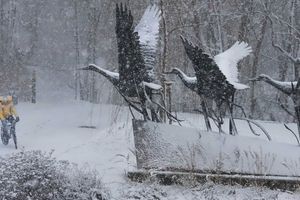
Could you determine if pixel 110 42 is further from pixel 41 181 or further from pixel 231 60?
pixel 41 181

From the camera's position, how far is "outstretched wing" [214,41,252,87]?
8.68m

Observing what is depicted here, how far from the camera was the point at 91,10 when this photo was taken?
101 feet

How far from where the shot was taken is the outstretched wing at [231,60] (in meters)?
8.68

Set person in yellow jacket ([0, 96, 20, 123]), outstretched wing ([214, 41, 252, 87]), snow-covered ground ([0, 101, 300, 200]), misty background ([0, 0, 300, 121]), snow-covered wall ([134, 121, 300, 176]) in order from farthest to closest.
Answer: misty background ([0, 0, 300, 121]), person in yellow jacket ([0, 96, 20, 123]), outstretched wing ([214, 41, 252, 87]), snow-covered wall ([134, 121, 300, 176]), snow-covered ground ([0, 101, 300, 200])

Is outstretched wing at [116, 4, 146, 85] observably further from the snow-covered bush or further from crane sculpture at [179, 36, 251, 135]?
the snow-covered bush

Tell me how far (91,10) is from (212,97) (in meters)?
23.5

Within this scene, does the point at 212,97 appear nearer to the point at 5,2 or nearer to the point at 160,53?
the point at 160,53

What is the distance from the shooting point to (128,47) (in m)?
8.30

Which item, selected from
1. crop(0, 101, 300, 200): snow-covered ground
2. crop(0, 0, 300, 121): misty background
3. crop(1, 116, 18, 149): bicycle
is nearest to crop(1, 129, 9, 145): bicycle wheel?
crop(1, 116, 18, 149): bicycle

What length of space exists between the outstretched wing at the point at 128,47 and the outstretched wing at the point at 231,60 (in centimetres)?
153

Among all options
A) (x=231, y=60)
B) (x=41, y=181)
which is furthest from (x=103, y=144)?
(x=41, y=181)

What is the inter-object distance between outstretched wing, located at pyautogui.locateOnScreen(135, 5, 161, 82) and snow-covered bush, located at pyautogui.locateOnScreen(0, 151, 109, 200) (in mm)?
2559

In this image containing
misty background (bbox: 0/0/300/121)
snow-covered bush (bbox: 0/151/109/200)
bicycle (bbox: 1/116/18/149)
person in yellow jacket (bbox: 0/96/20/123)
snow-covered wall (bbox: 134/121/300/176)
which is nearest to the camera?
snow-covered bush (bbox: 0/151/109/200)

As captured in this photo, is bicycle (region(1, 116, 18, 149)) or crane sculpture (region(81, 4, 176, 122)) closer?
crane sculpture (region(81, 4, 176, 122))
